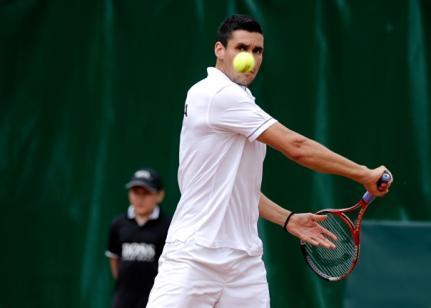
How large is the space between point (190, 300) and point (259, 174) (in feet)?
2.08

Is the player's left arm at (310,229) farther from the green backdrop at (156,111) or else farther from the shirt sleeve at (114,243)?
the green backdrop at (156,111)

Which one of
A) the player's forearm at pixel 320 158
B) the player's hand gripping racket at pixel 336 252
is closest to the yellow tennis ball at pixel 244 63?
the player's forearm at pixel 320 158

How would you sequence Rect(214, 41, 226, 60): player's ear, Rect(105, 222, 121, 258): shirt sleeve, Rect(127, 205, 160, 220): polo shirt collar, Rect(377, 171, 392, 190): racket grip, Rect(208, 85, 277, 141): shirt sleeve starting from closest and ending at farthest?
Rect(377, 171, 392, 190): racket grip → Rect(208, 85, 277, 141): shirt sleeve → Rect(214, 41, 226, 60): player's ear → Rect(127, 205, 160, 220): polo shirt collar → Rect(105, 222, 121, 258): shirt sleeve

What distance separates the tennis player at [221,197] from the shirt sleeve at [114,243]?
2054 mm

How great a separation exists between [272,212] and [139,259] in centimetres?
167

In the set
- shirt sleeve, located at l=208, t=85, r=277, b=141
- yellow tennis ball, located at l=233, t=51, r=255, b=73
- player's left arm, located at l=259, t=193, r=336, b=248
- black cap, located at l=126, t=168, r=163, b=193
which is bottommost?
player's left arm, located at l=259, t=193, r=336, b=248

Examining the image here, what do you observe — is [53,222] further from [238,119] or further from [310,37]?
[238,119]

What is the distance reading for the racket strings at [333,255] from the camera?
4.91 metres

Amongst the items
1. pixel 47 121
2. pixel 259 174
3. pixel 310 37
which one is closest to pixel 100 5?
pixel 47 121

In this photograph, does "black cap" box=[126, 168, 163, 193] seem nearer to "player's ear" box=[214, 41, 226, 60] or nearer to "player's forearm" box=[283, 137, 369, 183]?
"player's ear" box=[214, 41, 226, 60]

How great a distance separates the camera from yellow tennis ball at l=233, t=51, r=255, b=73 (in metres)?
4.57

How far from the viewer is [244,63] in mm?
4570

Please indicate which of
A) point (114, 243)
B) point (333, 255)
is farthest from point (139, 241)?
point (333, 255)

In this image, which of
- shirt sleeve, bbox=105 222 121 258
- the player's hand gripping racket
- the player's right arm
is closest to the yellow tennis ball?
the player's right arm
